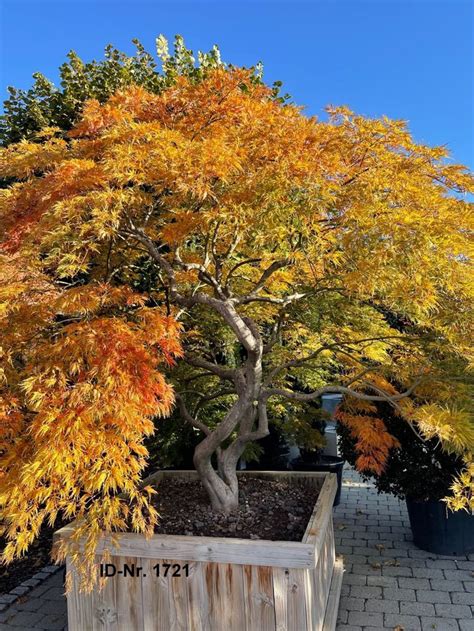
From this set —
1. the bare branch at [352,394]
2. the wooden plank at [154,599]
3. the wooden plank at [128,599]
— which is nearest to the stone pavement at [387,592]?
the wooden plank at [128,599]

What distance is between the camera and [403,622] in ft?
8.06

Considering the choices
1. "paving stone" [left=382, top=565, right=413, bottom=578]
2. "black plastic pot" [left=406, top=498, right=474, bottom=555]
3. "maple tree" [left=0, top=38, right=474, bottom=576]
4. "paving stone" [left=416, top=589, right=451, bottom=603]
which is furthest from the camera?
"black plastic pot" [left=406, top=498, right=474, bottom=555]

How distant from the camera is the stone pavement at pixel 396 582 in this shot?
2477mm

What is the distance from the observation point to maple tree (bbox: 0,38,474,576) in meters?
1.71

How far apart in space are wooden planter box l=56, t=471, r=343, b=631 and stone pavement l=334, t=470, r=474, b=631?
1.76ft

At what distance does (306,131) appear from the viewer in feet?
6.66

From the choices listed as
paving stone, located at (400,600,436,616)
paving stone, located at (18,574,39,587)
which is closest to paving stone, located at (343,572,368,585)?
paving stone, located at (400,600,436,616)

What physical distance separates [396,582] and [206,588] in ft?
4.44

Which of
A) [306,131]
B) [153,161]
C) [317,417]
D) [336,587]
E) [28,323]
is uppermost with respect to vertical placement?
[306,131]

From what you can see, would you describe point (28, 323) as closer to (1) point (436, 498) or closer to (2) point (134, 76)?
(1) point (436, 498)

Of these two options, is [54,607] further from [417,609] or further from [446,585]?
[446,585]

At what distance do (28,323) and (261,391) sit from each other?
1223 mm

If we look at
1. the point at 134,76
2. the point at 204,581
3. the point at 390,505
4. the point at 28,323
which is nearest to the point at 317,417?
the point at 390,505

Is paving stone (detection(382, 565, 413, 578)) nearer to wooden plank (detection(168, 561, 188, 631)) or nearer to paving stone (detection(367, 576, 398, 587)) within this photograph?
paving stone (detection(367, 576, 398, 587))
